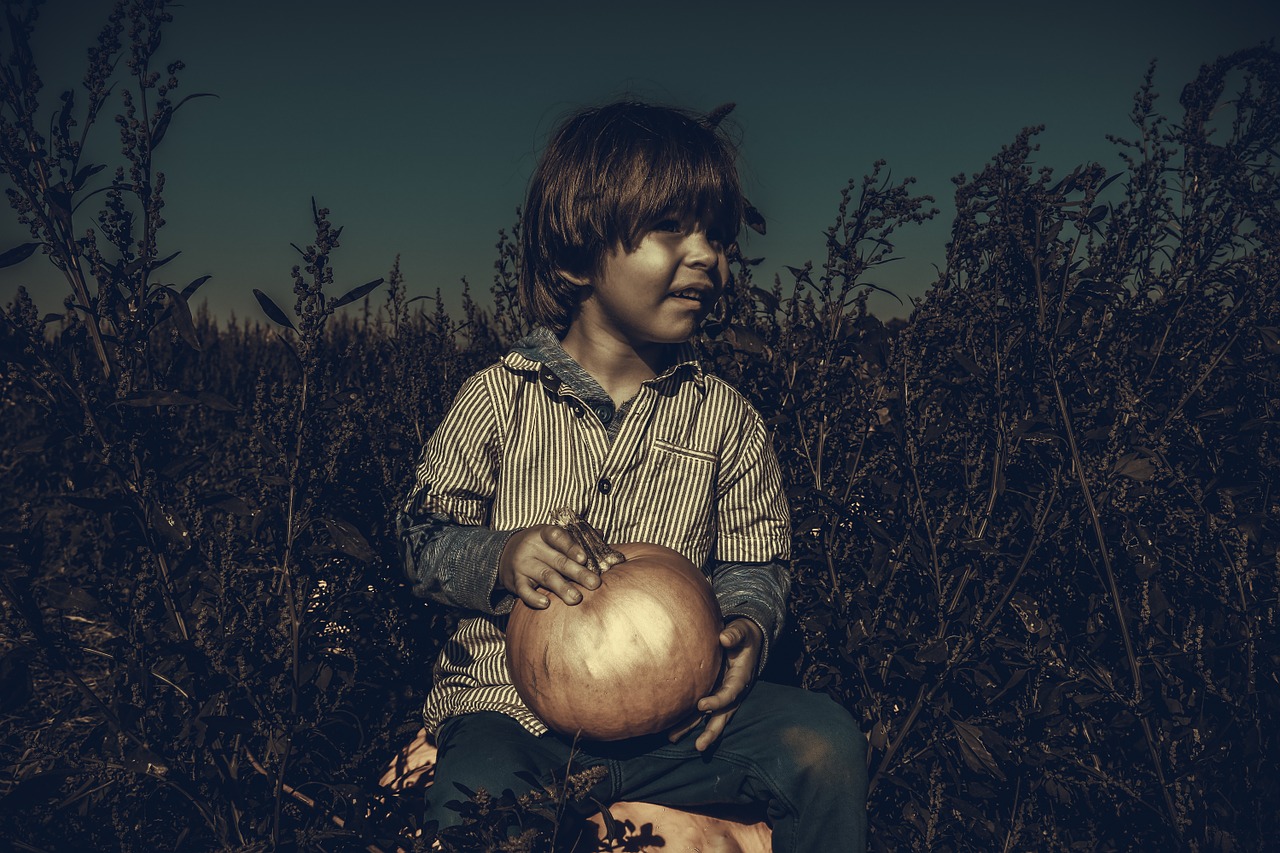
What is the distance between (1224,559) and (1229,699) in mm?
495

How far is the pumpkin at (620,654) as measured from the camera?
180 centimetres

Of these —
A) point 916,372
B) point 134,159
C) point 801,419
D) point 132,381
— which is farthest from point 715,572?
point 134,159

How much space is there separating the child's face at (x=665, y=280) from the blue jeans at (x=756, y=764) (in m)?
1.07

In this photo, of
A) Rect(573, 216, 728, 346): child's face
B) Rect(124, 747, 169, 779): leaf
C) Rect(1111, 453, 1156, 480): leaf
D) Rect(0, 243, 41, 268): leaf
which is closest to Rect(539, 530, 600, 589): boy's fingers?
Rect(573, 216, 728, 346): child's face

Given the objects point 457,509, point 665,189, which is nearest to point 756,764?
point 457,509

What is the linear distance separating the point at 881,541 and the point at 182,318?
1.80m

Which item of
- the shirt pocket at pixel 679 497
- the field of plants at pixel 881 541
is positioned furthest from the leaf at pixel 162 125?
the shirt pocket at pixel 679 497

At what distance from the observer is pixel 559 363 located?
242cm

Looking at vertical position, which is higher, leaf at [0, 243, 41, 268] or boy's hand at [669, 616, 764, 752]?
leaf at [0, 243, 41, 268]

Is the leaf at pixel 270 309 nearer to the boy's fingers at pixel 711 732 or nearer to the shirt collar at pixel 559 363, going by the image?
the shirt collar at pixel 559 363

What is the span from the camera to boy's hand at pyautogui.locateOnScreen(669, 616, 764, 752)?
6.54 ft

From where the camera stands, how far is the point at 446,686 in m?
2.25

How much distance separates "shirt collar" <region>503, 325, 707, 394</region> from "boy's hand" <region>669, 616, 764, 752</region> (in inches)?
30.1

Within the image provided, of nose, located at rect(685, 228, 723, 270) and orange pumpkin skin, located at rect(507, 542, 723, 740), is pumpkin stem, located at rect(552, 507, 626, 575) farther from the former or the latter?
nose, located at rect(685, 228, 723, 270)
